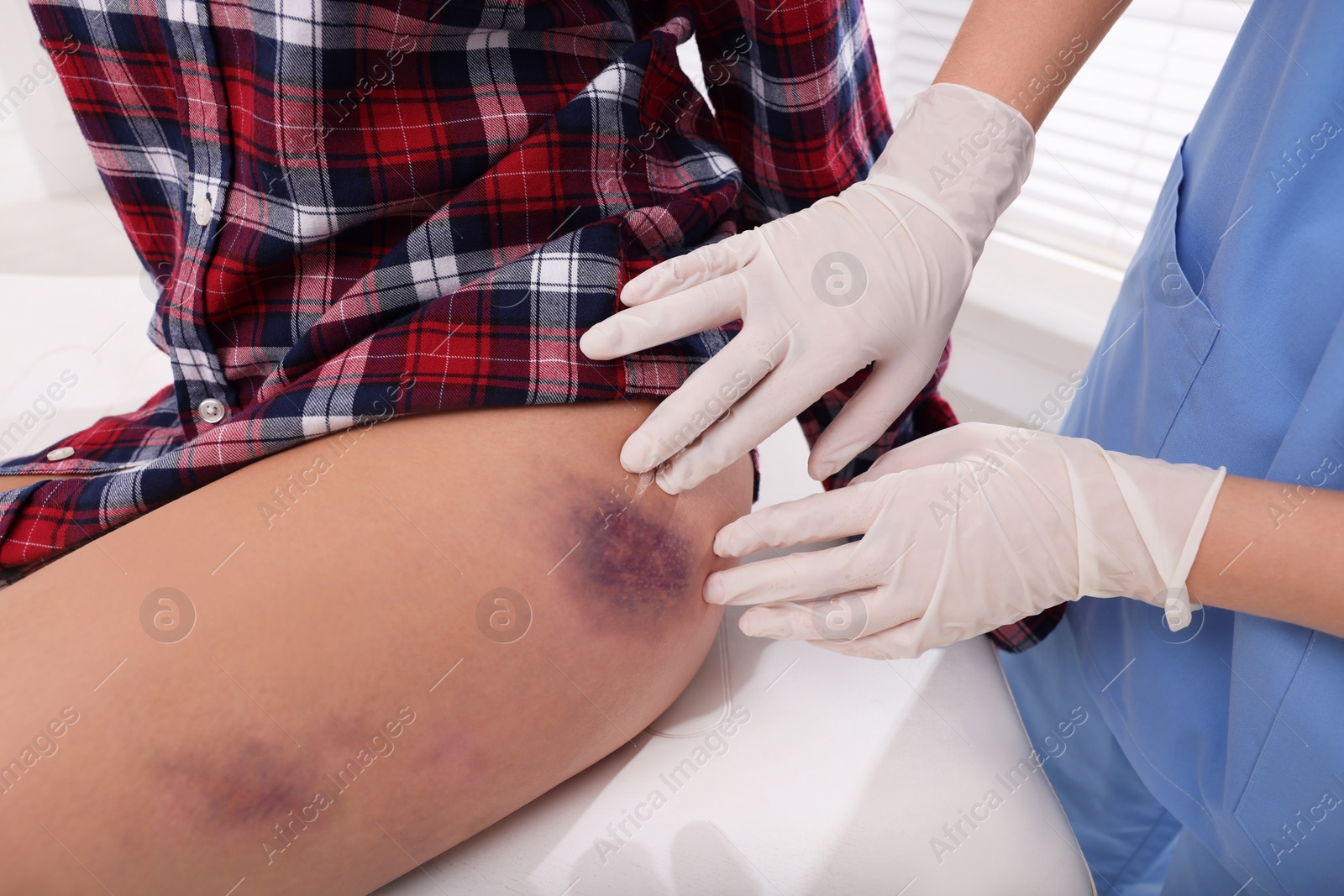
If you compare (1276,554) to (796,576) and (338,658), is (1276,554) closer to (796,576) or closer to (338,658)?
(796,576)

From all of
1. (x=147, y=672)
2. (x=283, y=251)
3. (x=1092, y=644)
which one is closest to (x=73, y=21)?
(x=283, y=251)

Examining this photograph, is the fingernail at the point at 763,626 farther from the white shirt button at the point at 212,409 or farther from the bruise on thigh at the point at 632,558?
the white shirt button at the point at 212,409

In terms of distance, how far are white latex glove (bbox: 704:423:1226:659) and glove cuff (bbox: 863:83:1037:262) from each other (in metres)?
0.24

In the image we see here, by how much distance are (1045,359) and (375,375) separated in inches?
51.5

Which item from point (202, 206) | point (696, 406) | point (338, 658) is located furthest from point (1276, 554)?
point (202, 206)

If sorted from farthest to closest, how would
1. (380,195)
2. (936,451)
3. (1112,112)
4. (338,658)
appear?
(1112,112) → (936,451) → (380,195) → (338,658)

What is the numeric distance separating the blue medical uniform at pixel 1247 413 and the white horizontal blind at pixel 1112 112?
654 mm

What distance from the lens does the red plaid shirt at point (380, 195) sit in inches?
23.0

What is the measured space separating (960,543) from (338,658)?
0.50 metres

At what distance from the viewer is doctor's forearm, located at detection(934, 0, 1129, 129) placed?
0.72m

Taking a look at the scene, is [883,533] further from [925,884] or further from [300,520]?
[300,520]

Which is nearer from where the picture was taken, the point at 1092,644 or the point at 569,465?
the point at 569,465

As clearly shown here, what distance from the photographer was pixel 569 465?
59 centimetres

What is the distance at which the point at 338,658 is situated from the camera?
512 mm
